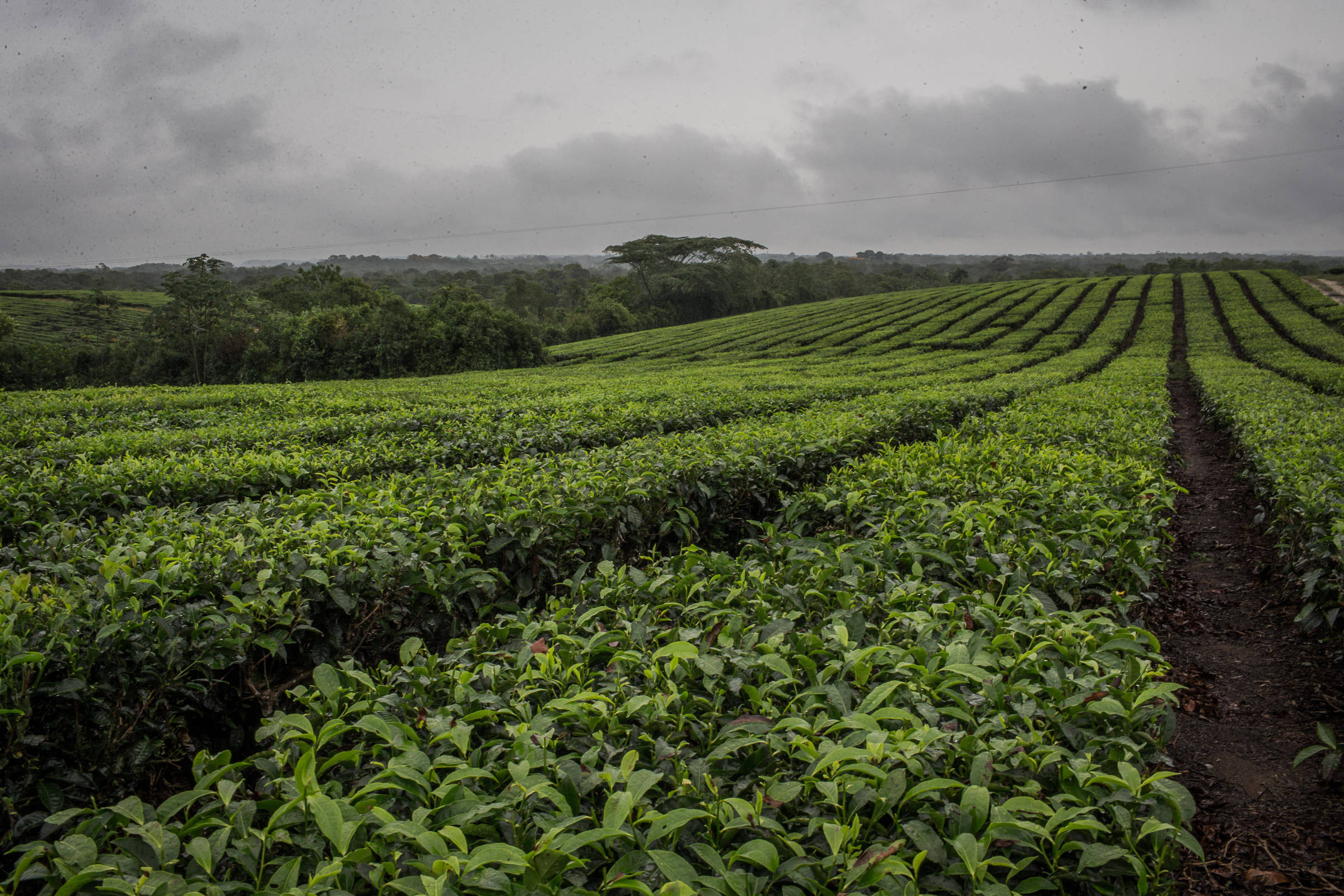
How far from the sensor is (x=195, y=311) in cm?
3891

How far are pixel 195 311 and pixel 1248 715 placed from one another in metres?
49.4

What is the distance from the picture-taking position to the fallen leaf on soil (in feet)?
7.68

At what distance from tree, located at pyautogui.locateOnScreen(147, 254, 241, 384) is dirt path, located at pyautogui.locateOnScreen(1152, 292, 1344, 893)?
4680 centimetres

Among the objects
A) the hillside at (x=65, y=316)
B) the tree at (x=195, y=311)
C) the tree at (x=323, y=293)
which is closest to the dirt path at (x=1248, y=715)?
the tree at (x=195, y=311)

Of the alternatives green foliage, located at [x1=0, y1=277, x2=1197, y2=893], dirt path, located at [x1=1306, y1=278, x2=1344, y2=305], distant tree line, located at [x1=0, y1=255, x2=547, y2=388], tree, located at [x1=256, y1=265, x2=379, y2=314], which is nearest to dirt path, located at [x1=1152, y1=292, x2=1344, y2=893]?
green foliage, located at [x1=0, y1=277, x2=1197, y2=893]

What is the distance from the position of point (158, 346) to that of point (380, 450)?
46012 millimetres

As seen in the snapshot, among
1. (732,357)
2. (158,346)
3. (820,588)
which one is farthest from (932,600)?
(158,346)

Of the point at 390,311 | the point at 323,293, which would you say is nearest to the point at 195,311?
the point at 390,311

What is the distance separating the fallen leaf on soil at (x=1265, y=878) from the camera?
234 centimetres

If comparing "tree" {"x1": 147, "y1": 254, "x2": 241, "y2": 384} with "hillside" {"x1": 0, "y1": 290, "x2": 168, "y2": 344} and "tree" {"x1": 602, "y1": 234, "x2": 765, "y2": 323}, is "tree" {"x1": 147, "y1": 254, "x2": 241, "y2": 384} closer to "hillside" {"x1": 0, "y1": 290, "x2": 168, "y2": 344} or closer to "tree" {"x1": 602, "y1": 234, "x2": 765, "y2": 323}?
"hillside" {"x1": 0, "y1": 290, "x2": 168, "y2": 344}

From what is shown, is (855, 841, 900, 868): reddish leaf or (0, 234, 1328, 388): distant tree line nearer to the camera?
(855, 841, 900, 868): reddish leaf

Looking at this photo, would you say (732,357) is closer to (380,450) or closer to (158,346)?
(380,450)

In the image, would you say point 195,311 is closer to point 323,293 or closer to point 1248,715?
point 323,293

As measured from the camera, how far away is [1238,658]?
4.45 metres
